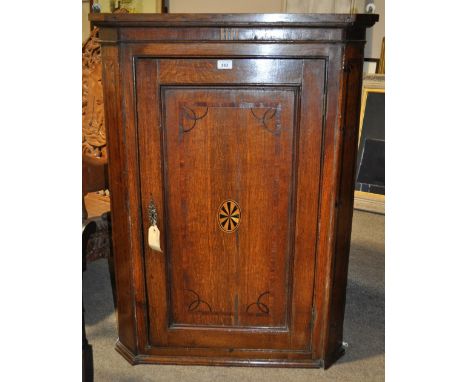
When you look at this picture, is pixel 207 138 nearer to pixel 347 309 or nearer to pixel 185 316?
pixel 185 316

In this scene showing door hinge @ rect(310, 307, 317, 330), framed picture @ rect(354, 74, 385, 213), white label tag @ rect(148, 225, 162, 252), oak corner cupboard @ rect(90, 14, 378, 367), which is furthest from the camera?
framed picture @ rect(354, 74, 385, 213)

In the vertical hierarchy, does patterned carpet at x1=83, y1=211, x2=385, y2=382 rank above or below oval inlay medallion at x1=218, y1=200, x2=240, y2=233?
below

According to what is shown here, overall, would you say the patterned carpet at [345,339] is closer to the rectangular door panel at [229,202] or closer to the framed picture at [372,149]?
the rectangular door panel at [229,202]

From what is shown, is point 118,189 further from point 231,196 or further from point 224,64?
point 224,64

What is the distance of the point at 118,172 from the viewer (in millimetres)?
1837

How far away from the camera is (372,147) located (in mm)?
3664

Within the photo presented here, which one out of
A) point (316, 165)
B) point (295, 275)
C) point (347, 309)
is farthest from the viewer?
point (347, 309)

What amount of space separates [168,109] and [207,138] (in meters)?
0.17

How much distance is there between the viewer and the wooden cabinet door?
169cm

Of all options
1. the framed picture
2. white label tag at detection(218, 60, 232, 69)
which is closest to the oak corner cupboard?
white label tag at detection(218, 60, 232, 69)

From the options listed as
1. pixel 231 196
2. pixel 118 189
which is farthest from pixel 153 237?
pixel 231 196

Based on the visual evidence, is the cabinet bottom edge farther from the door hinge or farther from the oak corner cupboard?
the door hinge

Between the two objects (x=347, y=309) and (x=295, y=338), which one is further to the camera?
(x=347, y=309)

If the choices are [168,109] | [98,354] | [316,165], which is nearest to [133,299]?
[98,354]
